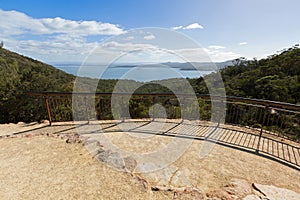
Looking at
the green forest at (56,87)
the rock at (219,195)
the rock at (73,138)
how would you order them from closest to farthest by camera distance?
1. the rock at (219,195)
2. the rock at (73,138)
3. the green forest at (56,87)

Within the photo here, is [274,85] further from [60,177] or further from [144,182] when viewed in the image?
[60,177]

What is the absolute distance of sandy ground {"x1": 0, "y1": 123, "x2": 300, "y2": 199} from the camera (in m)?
2.08

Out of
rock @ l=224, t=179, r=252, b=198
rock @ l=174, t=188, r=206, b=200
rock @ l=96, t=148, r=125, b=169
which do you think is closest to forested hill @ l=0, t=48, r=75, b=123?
rock @ l=96, t=148, r=125, b=169

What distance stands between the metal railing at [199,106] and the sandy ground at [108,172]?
1.17 meters

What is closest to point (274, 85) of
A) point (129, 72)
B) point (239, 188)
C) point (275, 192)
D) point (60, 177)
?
point (129, 72)

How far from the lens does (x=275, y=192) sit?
2113mm

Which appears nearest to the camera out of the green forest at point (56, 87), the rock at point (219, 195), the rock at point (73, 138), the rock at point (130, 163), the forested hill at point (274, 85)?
the rock at point (219, 195)

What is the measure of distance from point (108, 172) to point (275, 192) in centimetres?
210

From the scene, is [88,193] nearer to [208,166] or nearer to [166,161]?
[166,161]

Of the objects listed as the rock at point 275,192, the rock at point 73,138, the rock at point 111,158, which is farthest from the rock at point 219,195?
the rock at point 73,138

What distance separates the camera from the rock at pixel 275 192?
2.03m

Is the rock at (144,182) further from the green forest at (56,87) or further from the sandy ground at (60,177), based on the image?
the green forest at (56,87)

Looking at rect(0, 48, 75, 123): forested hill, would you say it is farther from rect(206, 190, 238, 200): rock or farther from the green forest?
rect(206, 190, 238, 200): rock

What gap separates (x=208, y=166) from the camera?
8.80 ft
